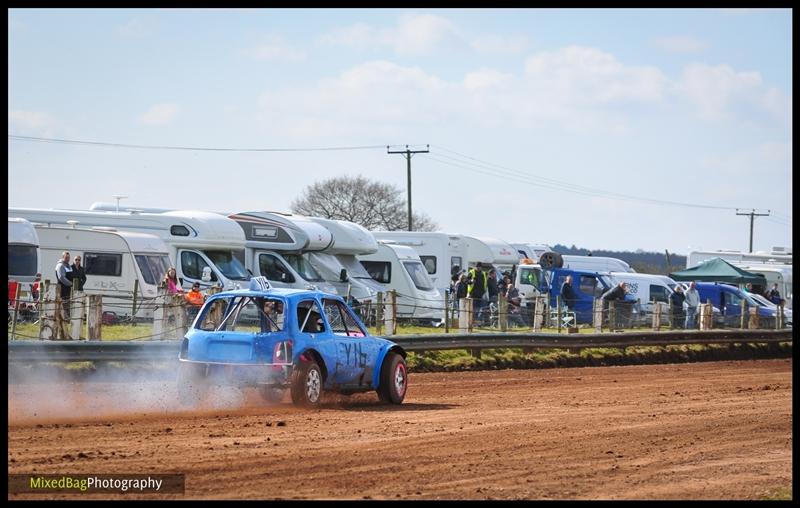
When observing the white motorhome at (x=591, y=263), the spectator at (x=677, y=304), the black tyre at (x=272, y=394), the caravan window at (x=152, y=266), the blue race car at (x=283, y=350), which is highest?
the white motorhome at (x=591, y=263)

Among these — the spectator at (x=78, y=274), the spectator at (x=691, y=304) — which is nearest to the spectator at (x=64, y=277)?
the spectator at (x=78, y=274)

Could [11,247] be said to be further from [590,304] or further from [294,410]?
[590,304]

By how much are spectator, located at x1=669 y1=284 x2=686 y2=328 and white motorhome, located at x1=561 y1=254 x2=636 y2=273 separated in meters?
8.14

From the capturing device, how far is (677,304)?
3850 centimetres

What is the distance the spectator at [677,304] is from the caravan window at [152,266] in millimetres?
14819

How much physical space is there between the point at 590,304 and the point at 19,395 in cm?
2458

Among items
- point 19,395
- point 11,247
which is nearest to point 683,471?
point 19,395

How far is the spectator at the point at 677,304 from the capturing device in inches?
1427

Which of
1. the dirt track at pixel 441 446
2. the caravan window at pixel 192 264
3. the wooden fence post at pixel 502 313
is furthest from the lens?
the caravan window at pixel 192 264

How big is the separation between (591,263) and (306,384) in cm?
3501

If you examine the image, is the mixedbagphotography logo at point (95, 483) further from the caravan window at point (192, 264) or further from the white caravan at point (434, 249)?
the white caravan at point (434, 249)

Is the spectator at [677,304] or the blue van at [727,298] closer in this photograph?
the spectator at [677,304]

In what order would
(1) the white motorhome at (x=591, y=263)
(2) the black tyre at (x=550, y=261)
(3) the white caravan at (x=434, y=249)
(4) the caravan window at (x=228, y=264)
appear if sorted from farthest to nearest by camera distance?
1. (1) the white motorhome at (x=591, y=263)
2. (3) the white caravan at (x=434, y=249)
3. (2) the black tyre at (x=550, y=261)
4. (4) the caravan window at (x=228, y=264)
